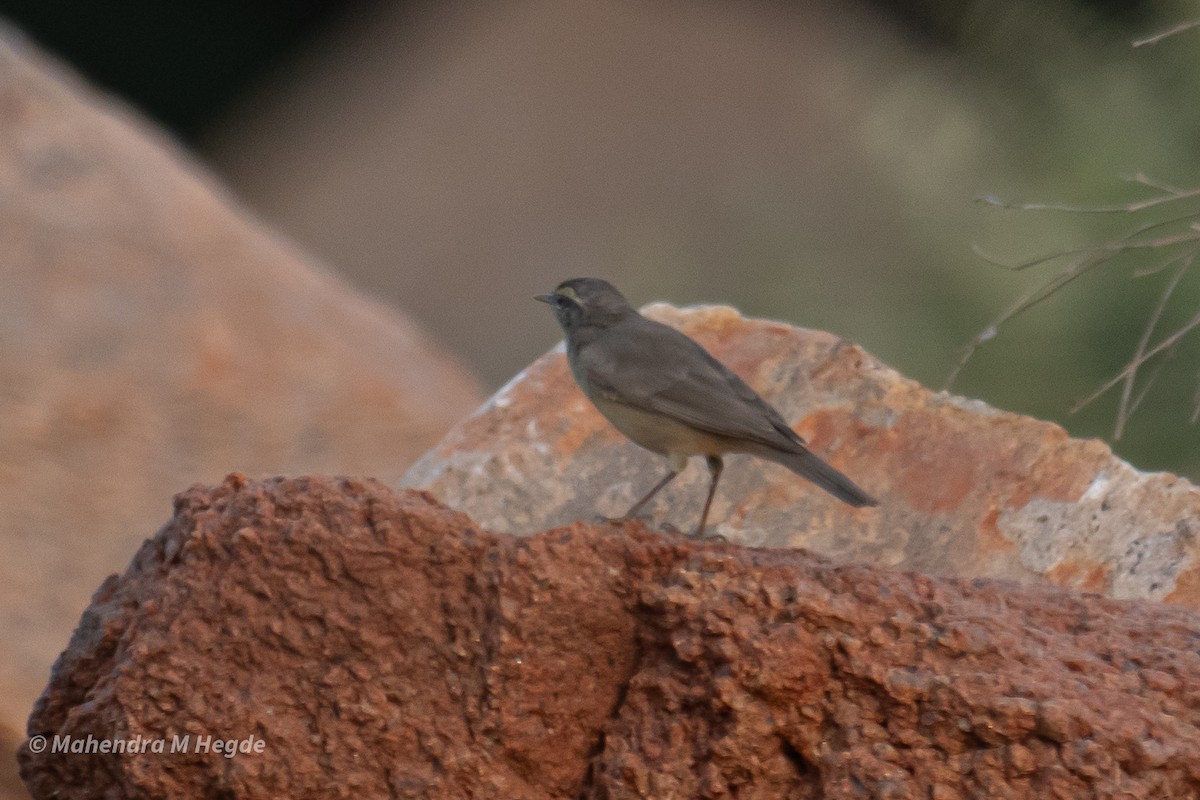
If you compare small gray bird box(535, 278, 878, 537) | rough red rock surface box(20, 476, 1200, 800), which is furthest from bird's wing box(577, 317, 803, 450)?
rough red rock surface box(20, 476, 1200, 800)

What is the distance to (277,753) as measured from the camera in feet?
11.5

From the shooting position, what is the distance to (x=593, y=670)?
11.8 ft

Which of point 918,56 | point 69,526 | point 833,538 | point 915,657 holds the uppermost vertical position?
point 918,56

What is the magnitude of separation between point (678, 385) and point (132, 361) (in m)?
3.35

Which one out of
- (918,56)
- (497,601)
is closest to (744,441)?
(497,601)

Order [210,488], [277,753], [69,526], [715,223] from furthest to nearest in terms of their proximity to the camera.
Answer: [715,223]
[69,526]
[210,488]
[277,753]

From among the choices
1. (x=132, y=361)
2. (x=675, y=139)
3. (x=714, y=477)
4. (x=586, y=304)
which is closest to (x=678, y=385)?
(x=714, y=477)

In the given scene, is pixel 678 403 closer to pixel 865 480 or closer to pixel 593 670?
pixel 865 480

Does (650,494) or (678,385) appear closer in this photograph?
(678,385)

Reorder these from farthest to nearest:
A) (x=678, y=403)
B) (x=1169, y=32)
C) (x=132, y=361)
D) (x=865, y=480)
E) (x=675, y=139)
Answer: (x=675, y=139)
(x=132, y=361)
(x=865, y=480)
(x=678, y=403)
(x=1169, y=32)

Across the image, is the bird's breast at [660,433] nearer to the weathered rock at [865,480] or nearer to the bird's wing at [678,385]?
the bird's wing at [678,385]

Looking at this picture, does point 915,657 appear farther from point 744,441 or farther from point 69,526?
point 69,526

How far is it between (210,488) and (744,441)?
180 centimetres

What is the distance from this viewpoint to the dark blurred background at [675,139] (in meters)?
11.1
